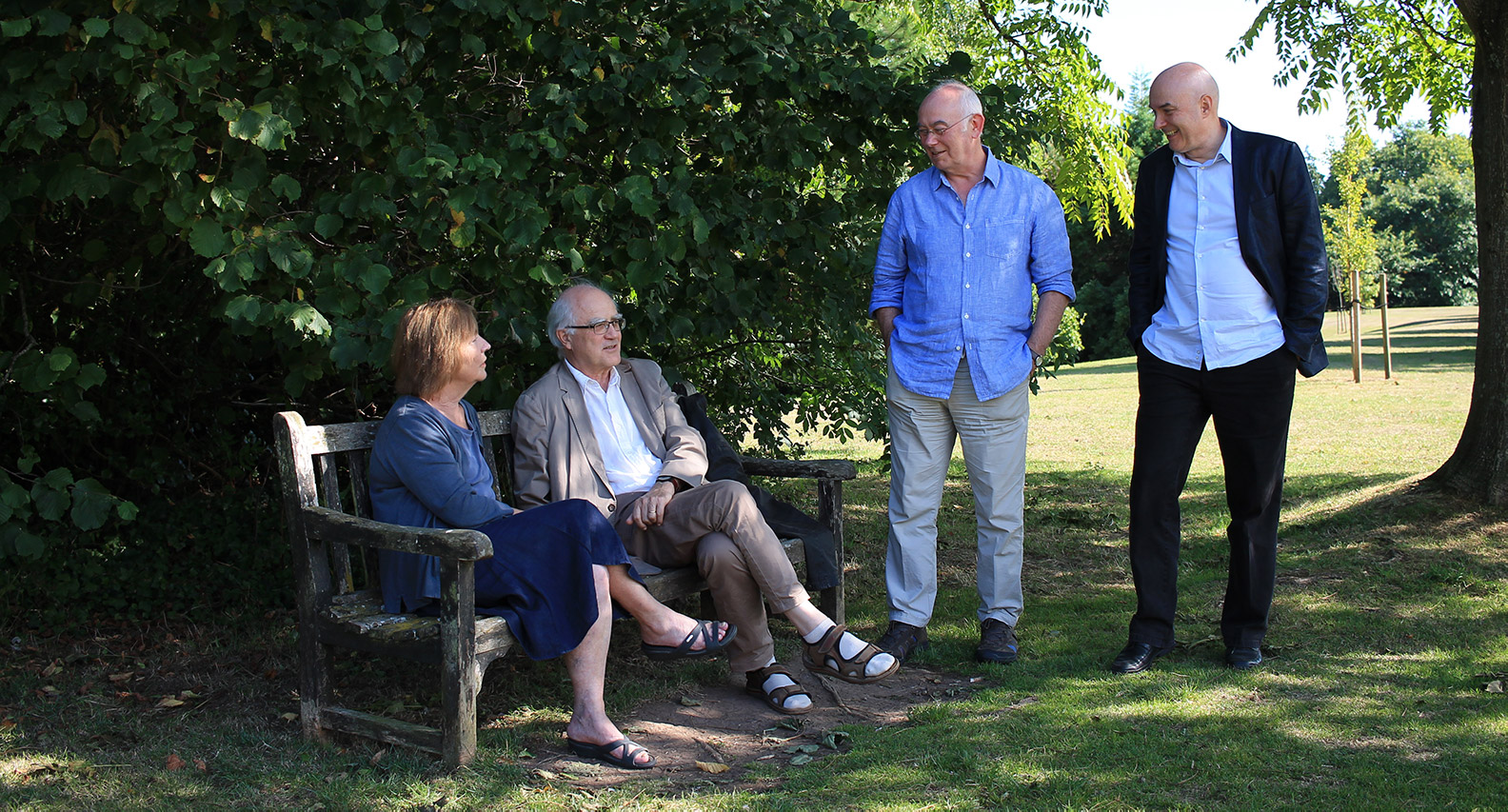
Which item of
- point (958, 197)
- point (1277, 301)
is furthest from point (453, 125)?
point (1277, 301)

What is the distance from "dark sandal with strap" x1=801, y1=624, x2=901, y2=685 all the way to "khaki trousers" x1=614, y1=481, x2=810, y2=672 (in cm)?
16

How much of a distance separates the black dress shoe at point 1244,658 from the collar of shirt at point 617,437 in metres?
2.19

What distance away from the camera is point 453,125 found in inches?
174

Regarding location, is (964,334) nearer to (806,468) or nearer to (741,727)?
(806,468)

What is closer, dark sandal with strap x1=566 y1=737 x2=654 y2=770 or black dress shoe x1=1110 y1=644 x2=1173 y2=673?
dark sandal with strap x1=566 y1=737 x2=654 y2=770

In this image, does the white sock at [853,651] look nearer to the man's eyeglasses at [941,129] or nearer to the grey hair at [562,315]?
the grey hair at [562,315]

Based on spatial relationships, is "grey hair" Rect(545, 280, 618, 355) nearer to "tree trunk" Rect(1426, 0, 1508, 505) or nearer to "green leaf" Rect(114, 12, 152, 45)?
"green leaf" Rect(114, 12, 152, 45)

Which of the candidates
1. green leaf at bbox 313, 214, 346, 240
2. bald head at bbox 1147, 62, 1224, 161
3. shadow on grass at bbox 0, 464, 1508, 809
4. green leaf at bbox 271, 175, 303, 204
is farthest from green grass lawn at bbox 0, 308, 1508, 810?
bald head at bbox 1147, 62, 1224, 161

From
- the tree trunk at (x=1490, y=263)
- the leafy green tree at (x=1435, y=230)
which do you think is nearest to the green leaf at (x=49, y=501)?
the tree trunk at (x=1490, y=263)

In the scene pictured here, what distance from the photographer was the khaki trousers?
4.07 metres

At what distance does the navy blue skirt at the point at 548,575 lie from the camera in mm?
3578

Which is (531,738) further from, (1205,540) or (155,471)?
(1205,540)

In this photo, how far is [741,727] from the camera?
3928 mm

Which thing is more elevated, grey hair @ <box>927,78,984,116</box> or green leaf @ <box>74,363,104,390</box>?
grey hair @ <box>927,78,984,116</box>
